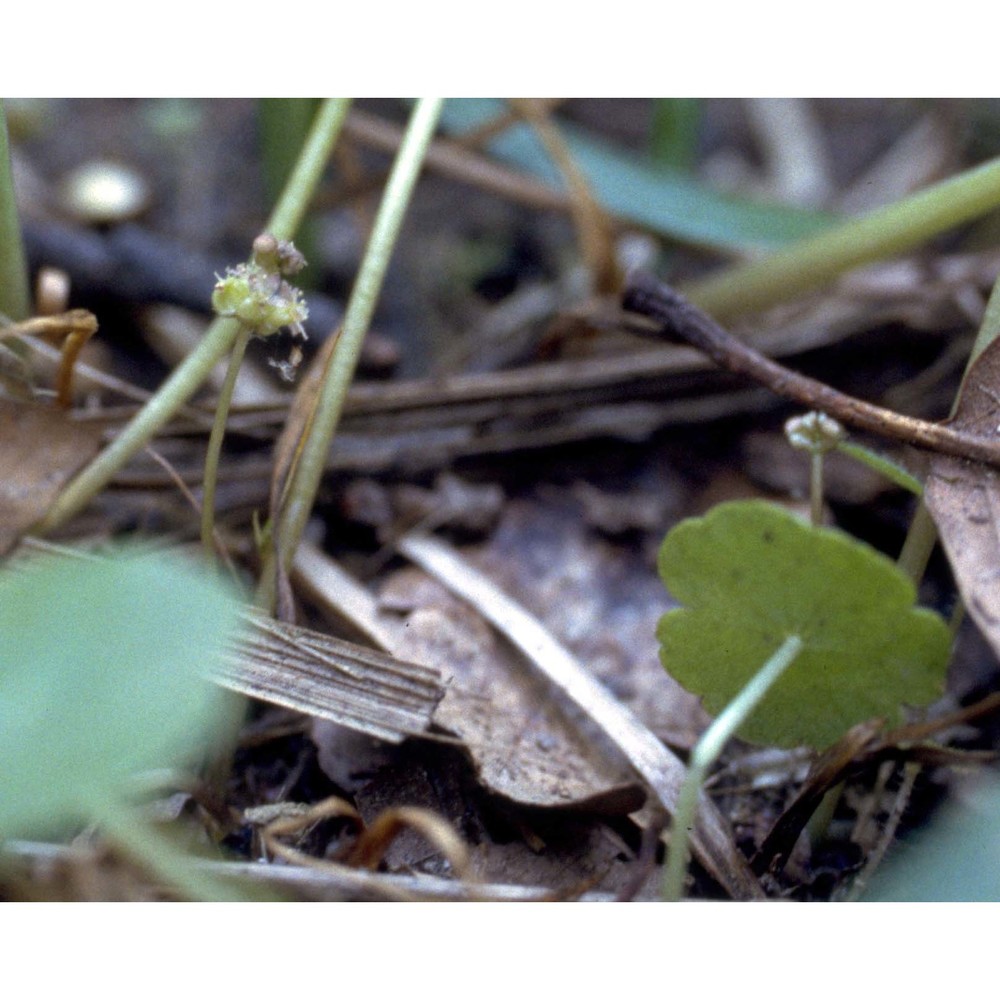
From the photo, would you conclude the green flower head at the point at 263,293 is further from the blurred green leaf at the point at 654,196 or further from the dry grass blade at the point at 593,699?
the blurred green leaf at the point at 654,196

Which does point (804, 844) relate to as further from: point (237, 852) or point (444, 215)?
point (444, 215)

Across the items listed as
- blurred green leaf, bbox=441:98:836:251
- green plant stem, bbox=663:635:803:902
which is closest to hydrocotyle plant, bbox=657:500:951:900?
green plant stem, bbox=663:635:803:902

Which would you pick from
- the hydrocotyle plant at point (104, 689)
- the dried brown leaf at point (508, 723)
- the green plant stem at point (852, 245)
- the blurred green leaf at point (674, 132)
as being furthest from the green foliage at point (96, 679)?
the blurred green leaf at point (674, 132)

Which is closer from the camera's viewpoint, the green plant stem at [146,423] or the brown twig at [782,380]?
the brown twig at [782,380]

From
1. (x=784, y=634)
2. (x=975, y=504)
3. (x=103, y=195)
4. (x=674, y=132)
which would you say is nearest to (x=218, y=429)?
(x=784, y=634)

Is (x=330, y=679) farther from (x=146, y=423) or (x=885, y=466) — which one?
(x=885, y=466)
